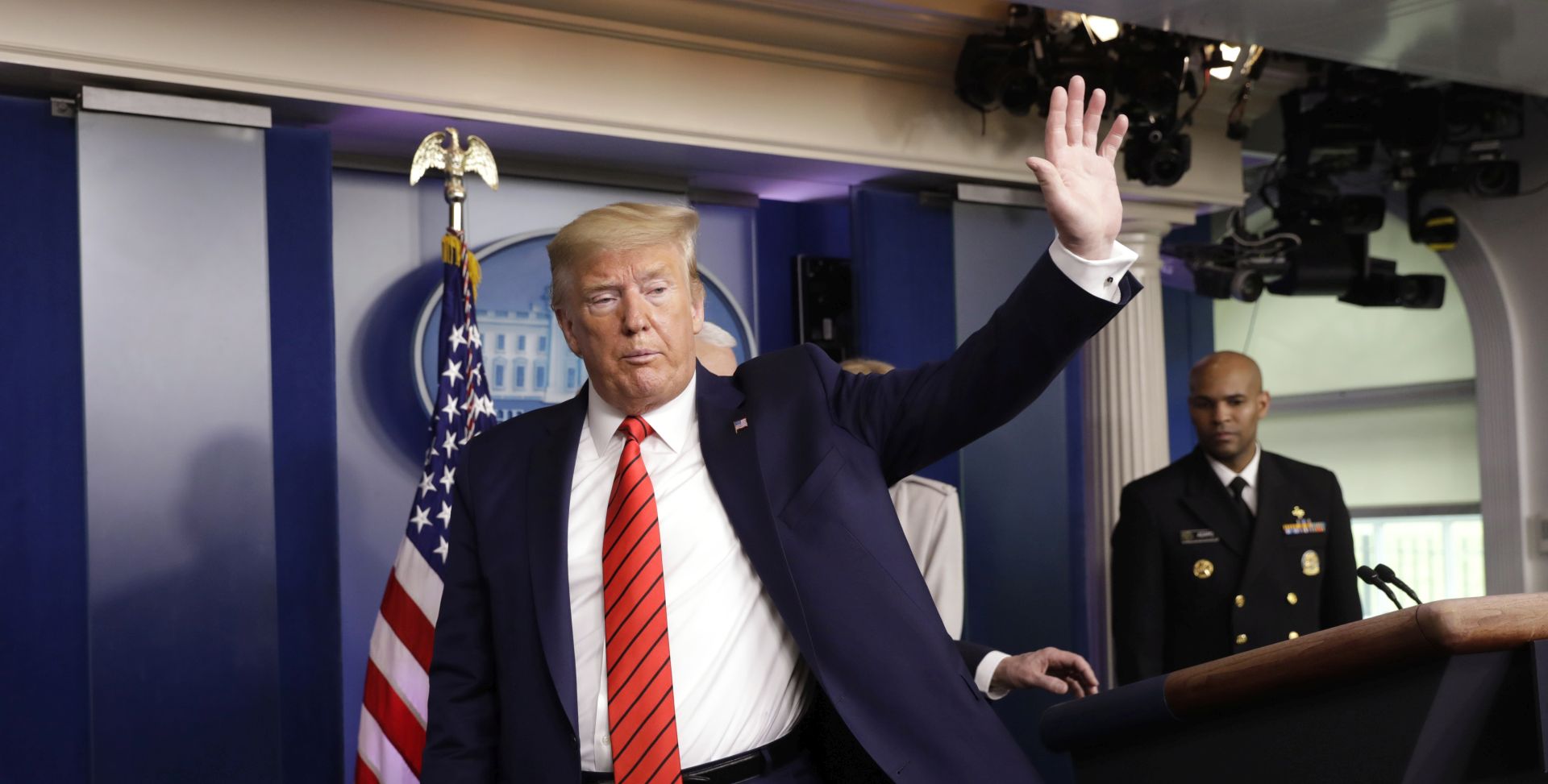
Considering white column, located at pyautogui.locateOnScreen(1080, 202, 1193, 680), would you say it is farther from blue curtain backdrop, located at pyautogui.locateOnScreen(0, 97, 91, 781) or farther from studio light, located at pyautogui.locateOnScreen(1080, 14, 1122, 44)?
blue curtain backdrop, located at pyautogui.locateOnScreen(0, 97, 91, 781)

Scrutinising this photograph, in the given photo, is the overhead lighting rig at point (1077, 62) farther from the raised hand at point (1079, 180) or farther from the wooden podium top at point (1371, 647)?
the wooden podium top at point (1371, 647)

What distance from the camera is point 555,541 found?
2002 mm

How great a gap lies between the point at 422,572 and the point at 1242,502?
235cm

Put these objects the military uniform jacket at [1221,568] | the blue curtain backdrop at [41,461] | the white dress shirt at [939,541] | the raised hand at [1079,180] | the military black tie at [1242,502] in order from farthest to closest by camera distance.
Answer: the military black tie at [1242,502]
the military uniform jacket at [1221,568]
the blue curtain backdrop at [41,461]
the white dress shirt at [939,541]
the raised hand at [1079,180]

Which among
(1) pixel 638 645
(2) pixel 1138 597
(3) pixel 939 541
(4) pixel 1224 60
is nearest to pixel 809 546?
(1) pixel 638 645

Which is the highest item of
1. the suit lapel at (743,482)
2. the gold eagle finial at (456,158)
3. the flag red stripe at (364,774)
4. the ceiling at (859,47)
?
the ceiling at (859,47)

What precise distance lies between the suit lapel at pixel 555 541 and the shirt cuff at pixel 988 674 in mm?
705

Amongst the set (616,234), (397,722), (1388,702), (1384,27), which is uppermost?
(1384,27)

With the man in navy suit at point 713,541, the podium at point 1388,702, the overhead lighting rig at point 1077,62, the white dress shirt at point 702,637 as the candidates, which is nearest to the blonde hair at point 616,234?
the man in navy suit at point 713,541

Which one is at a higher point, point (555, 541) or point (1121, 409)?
point (1121, 409)

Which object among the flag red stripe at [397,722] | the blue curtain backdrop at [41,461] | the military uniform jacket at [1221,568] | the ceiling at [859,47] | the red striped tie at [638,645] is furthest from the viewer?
the ceiling at [859,47]

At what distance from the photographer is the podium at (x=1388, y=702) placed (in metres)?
1.50

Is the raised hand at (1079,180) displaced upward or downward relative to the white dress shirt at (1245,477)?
upward

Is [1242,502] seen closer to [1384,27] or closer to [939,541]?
[939,541]
